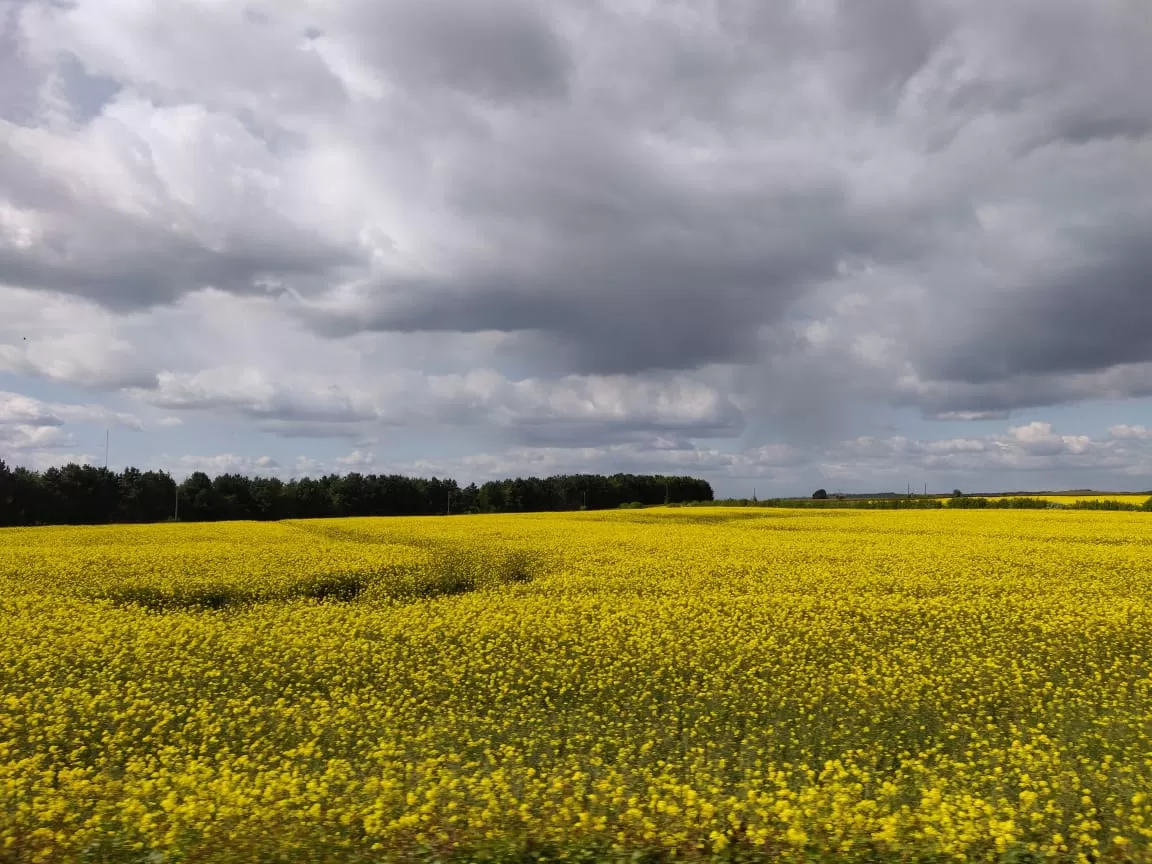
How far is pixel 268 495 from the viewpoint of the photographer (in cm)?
8156

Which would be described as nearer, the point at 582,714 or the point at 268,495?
the point at 582,714

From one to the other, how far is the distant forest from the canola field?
62.7 metres

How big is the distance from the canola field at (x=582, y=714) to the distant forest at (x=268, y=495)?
62678mm

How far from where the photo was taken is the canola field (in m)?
5.50

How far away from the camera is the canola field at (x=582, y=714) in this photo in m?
5.50

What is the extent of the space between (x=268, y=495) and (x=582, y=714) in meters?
78.9

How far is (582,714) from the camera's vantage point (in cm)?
895

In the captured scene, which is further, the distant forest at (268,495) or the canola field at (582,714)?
the distant forest at (268,495)

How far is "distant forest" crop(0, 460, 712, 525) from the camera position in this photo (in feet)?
236

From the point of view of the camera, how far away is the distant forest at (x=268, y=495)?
72000mm

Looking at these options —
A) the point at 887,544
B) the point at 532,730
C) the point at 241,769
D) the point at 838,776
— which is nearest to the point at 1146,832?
the point at 838,776

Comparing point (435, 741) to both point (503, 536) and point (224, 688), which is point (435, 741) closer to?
point (224, 688)

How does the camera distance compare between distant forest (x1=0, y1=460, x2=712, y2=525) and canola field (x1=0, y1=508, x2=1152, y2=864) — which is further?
distant forest (x1=0, y1=460, x2=712, y2=525)

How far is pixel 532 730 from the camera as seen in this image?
27.3 feet
